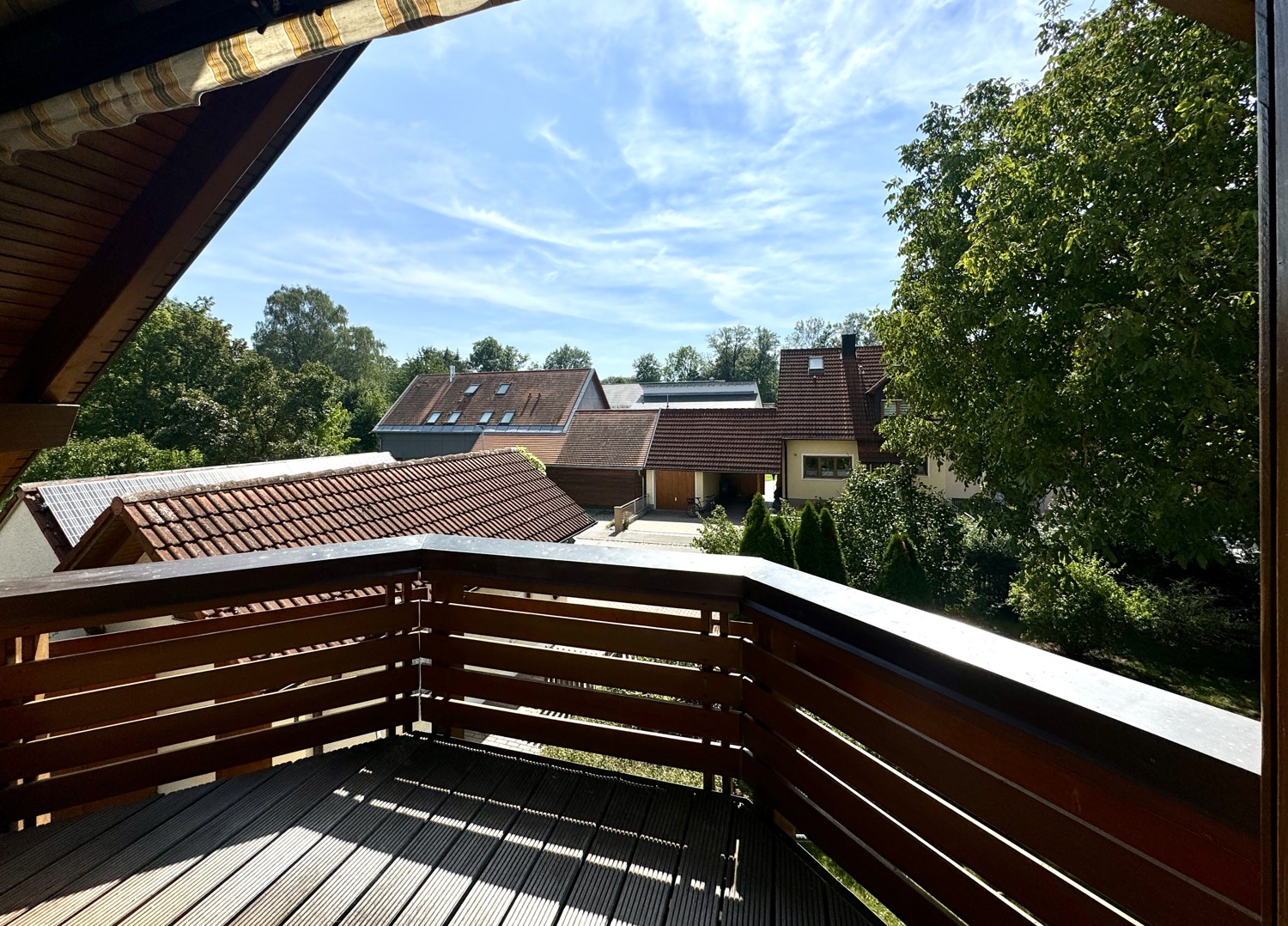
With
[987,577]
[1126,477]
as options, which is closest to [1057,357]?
[1126,477]

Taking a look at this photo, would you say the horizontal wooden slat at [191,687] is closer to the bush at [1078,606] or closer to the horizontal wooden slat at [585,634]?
the horizontal wooden slat at [585,634]

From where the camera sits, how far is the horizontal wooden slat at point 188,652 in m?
1.87

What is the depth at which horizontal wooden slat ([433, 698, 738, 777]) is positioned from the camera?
6.73 feet

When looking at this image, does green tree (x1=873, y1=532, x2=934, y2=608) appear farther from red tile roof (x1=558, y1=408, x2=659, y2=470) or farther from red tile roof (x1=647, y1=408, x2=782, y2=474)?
red tile roof (x1=558, y1=408, x2=659, y2=470)

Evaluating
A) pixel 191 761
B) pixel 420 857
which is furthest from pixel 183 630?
pixel 420 857

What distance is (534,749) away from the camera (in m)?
5.12

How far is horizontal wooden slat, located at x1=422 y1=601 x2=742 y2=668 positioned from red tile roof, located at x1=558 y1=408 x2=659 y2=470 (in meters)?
18.6

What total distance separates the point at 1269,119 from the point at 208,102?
3755 mm

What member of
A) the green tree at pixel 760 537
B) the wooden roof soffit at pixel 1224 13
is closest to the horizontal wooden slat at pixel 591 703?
the wooden roof soffit at pixel 1224 13

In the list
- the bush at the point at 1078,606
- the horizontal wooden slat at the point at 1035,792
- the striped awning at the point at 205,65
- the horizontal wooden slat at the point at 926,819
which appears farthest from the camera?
the bush at the point at 1078,606

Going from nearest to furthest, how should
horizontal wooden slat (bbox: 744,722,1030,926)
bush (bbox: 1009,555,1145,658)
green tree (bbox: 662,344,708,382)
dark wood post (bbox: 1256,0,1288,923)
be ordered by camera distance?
dark wood post (bbox: 1256,0,1288,923) < horizontal wooden slat (bbox: 744,722,1030,926) < bush (bbox: 1009,555,1145,658) < green tree (bbox: 662,344,708,382)

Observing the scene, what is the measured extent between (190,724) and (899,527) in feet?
36.2

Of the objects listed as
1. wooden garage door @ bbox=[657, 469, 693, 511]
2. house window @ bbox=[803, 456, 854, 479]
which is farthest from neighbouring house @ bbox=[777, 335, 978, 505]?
wooden garage door @ bbox=[657, 469, 693, 511]

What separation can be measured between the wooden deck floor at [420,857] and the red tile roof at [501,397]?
70.8 feet
